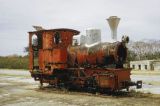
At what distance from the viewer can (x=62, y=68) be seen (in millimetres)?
17781

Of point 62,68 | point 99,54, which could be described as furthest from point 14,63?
point 99,54

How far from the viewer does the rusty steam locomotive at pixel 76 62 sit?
50.3ft

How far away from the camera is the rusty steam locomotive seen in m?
15.3

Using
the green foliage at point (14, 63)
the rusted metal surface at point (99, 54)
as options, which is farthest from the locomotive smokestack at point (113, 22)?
the green foliage at point (14, 63)

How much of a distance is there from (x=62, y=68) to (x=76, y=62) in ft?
2.75

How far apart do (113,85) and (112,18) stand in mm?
6751

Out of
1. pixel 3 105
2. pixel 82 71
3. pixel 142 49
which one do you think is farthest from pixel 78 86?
pixel 142 49

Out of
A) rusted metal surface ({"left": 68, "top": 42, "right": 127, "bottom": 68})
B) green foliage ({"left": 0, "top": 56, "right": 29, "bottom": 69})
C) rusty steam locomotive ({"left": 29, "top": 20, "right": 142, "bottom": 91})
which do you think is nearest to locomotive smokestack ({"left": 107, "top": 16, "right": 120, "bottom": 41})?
rusty steam locomotive ({"left": 29, "top": 20, "right": 142, "bottom": 91})

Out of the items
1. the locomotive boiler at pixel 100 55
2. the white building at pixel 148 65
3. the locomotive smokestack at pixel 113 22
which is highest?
the locomotive smokestack at pixel 113 22

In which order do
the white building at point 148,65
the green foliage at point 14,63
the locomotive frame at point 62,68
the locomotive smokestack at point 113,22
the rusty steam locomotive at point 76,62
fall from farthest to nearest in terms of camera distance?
1. the green foliage at point 14,63
2. the white building at point 148,65
3. the locomotive smokestack at point 113,22
4. the locomotive frame at point 62,68
5. the rusty steam locomotive at point 76,62

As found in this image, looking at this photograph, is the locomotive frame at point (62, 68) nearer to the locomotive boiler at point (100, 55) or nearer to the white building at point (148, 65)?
the locomotive boiler at point (100, 55)

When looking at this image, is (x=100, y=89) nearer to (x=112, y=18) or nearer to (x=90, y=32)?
(x=90, y=32)

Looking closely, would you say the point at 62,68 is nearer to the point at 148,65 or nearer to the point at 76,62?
the point at 76,62

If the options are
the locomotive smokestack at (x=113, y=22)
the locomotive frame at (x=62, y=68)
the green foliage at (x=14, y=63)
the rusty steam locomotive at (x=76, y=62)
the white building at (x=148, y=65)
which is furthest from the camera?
the green foliage at (x=14, y=63)
